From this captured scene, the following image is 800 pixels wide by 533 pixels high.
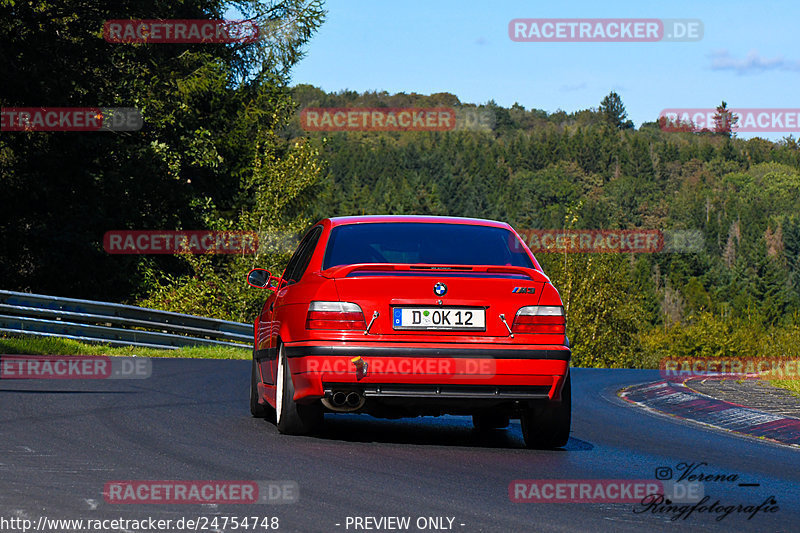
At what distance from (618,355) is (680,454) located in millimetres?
55343

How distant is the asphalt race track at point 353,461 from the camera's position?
5547mm

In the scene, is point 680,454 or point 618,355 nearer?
point 680,454

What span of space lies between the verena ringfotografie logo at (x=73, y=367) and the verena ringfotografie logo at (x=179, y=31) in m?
17.9

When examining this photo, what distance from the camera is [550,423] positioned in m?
8.38

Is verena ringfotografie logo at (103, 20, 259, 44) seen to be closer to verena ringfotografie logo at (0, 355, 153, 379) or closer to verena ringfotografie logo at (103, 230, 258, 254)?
verena ringfotografie logo at (103, 230, 258, 254)

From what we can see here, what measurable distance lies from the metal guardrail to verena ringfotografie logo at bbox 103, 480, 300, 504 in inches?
541

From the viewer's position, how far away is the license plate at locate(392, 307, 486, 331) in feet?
25.9

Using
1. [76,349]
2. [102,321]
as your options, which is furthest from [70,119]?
[76,349]

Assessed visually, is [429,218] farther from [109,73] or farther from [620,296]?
[620,296]

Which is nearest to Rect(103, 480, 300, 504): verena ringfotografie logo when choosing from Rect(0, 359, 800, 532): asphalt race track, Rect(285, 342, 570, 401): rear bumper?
Rect(0, 359, 800, 532): asphalt race track

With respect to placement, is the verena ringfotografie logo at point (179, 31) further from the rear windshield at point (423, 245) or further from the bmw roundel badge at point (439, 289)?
the bmw roundel badge at point (439, 289)

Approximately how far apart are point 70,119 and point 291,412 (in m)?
25.2

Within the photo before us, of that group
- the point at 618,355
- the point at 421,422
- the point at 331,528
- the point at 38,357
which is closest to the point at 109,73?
the point at 38,357

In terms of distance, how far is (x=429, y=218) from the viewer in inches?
364
